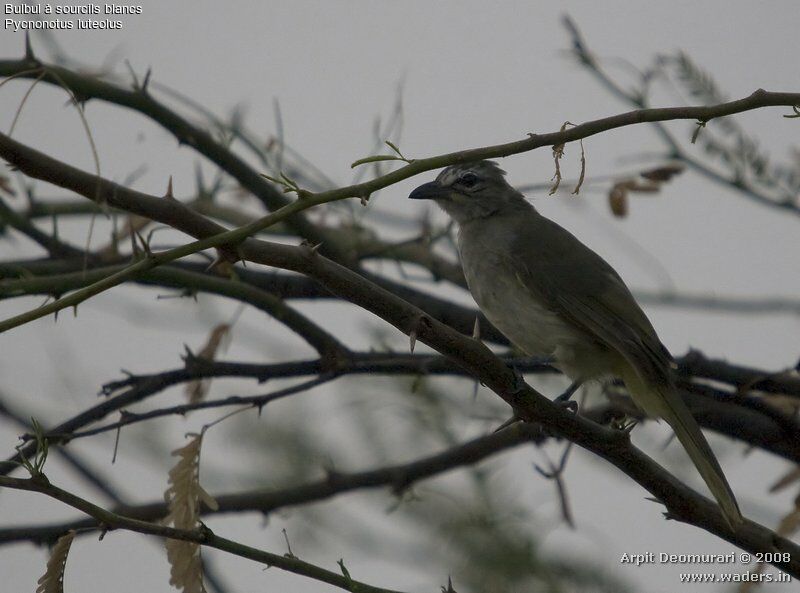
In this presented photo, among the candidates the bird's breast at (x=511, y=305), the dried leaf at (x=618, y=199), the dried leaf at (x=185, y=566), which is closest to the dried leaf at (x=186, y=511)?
the dried leaf at (x=185, y=566)

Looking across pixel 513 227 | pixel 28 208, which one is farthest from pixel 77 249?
pixel 513 227

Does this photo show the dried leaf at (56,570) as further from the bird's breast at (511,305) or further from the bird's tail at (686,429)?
the bird's breast at (511,305)

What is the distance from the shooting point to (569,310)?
5.08m

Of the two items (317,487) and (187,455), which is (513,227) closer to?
(317,487)

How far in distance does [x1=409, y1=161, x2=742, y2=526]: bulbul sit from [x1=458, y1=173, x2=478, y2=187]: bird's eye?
0.40 metres

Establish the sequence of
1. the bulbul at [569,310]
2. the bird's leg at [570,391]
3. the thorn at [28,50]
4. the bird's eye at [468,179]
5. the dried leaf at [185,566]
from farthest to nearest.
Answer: the bird's eye at [468,179], the bird's leg at [570,391], the bulbul at [569,310], the thorn at [28,50], the dried leaf at [185,566]

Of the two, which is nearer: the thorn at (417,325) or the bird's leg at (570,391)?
the thorn at (417,325)

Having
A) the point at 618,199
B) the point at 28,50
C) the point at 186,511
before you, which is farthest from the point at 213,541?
the point at 618,199

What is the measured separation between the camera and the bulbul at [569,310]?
4668 millimetres

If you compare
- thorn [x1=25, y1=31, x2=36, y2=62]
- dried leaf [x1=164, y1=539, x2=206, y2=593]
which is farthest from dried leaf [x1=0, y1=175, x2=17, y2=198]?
dried leaf [x1=164, y1=539, x2=206, y2=593]

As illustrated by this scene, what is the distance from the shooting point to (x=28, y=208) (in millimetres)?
5242

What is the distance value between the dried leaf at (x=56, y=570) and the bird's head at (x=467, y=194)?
12.3ft

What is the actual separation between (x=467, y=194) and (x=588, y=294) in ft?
4.41

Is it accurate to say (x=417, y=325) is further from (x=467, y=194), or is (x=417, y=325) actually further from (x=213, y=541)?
(x=467, y=194)
